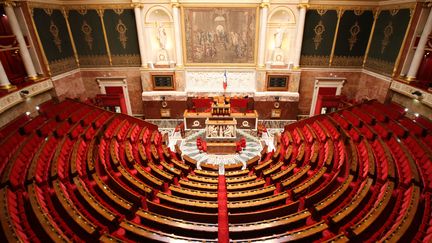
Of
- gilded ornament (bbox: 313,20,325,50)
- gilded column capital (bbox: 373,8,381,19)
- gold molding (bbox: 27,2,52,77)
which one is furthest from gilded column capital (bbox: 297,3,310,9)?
gold molding (bbox: 27,2,52,77)

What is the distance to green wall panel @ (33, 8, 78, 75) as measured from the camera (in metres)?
11.6

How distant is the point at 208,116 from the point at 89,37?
8592 mm

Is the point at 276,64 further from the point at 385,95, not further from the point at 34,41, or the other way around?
the point at 34,41

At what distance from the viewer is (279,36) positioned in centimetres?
1353

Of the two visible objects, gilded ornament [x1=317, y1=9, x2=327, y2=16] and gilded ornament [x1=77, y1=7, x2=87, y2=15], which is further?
gilded ornament [x1=77, y1=7, x2=87, y2=15]

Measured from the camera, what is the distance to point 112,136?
31.0 feet

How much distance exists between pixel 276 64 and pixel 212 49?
4.03m

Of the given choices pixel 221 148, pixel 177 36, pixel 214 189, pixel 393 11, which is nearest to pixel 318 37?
pixel 393 11

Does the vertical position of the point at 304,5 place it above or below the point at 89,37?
above

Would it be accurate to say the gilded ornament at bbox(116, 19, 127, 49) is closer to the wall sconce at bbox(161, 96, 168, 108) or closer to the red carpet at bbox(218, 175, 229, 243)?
the wall sconce at bbox(161, 96, 168, 108)

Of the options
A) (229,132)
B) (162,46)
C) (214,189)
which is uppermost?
(162,46)

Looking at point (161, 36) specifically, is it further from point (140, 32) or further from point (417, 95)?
point (417, 95)

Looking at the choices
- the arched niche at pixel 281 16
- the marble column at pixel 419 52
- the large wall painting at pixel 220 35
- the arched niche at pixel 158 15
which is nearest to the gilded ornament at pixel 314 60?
the arched niche at pixel 281 16

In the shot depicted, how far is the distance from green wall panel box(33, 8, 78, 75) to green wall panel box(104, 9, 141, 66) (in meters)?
2.36
